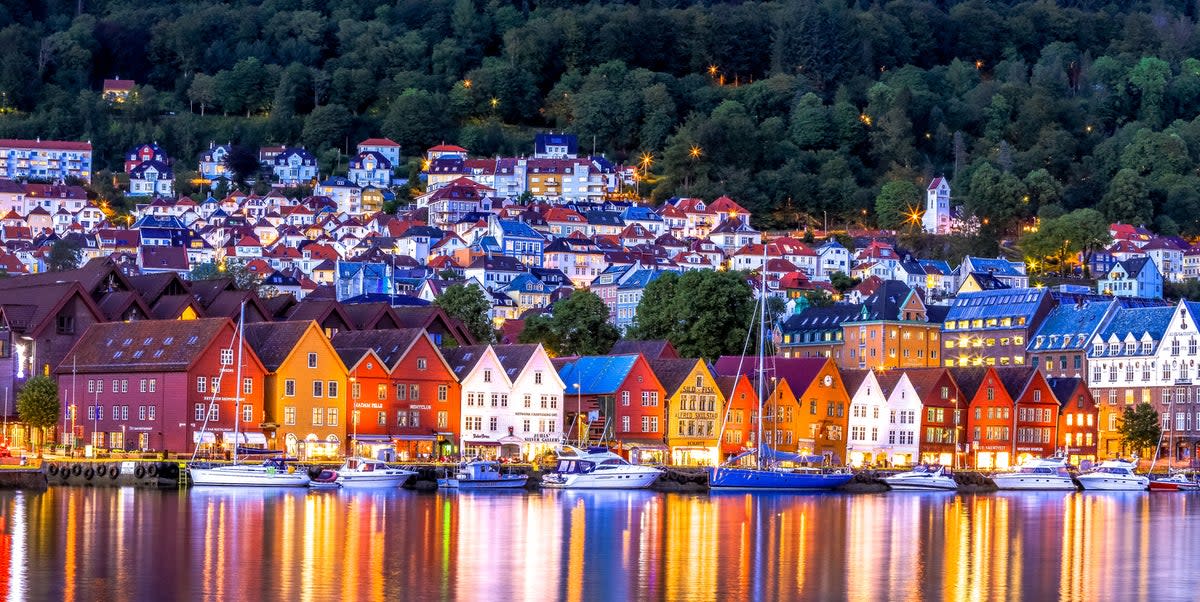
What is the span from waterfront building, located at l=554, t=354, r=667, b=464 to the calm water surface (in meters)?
18.2

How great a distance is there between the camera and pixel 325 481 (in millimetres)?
73312

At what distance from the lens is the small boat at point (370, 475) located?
72938mm

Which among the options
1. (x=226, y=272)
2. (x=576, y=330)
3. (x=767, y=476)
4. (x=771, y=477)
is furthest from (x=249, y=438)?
(x=226, y=272)

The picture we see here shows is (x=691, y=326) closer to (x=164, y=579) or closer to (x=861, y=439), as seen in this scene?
(x=861, y=439)

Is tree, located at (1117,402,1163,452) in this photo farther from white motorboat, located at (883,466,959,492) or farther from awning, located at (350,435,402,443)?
awning, located at (350,435,402,443)

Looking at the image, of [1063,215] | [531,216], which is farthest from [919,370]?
[531,216]

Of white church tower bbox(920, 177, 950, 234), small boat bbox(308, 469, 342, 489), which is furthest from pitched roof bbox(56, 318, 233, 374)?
white church tower bbox(920, 177, 950, 234)

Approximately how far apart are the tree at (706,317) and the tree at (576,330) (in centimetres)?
248

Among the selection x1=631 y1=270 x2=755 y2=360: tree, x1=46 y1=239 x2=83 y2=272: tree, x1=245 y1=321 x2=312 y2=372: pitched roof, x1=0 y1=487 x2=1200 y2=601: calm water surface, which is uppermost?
x1=46 y1=239 x2=83 y2=272: tree

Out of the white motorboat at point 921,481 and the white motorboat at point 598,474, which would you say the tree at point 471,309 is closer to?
the white motorboat at point 598,474

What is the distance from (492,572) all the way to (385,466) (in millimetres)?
32925

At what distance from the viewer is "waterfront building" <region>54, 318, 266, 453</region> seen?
251 ft

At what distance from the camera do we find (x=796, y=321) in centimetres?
13162

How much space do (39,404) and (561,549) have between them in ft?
127
